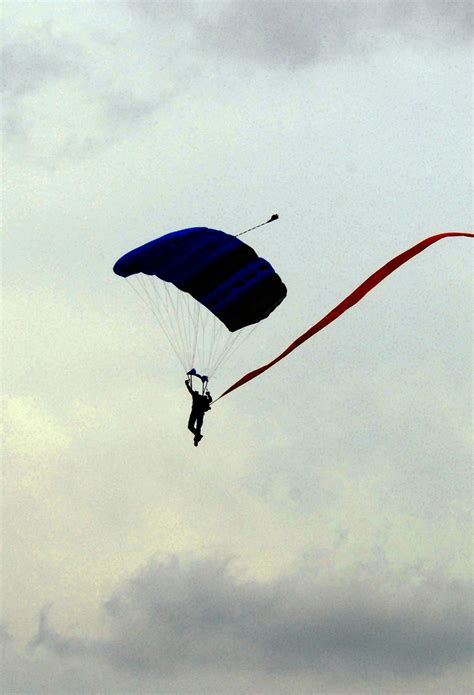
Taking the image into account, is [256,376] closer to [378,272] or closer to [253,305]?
[253,305]

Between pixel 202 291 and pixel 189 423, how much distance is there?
4150 mm

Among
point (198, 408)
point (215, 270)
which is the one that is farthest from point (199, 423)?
point (215, 270)

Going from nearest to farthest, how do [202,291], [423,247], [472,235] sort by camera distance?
[472,235]
[423,247]
[202,291]

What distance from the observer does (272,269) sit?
1324 inches

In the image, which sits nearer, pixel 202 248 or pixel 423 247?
pixel 423 247

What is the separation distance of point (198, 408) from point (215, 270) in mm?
4409

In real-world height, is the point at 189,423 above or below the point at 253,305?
below

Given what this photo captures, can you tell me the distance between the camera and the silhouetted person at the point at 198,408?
32.2 m

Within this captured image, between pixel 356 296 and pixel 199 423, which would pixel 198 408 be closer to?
pixel 199 423

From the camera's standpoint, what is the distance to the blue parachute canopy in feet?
107

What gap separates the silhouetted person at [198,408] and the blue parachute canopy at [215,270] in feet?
7.78

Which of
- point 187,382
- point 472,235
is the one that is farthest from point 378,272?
point 187,382

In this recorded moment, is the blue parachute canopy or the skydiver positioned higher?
the blue parachute canopy

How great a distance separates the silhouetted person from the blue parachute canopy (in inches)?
93.4
